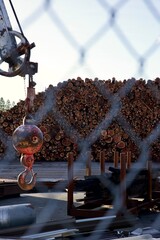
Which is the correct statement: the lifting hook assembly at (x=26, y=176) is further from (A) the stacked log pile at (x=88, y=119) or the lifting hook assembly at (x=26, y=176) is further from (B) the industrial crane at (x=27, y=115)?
(A) the stacked log pile at (x=88, y=119)

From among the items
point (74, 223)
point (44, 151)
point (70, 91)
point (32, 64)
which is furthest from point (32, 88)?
point (44, 151)

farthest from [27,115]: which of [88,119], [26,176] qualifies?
[88,119]

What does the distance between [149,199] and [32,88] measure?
2075 mm

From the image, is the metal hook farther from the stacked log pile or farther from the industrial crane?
the stacked log pile

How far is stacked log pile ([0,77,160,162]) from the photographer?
5082 mm

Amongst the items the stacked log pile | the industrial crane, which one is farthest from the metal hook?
the stacked log pile

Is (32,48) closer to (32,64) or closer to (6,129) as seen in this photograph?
(32,64)

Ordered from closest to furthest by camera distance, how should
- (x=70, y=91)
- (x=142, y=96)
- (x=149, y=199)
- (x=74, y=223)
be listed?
(x=74, y=223) → (x=149, y=199) → (x=142, y=96) → (x=70, y=91)

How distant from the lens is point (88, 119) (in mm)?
5852

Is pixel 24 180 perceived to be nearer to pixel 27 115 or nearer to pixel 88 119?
pixel 27 115

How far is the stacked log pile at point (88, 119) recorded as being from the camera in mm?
5082

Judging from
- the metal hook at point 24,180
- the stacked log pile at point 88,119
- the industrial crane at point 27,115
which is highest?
the stacked log pile at point 88,119

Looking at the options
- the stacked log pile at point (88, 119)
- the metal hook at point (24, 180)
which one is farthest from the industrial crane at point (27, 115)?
the stacked log pile at point (88, 119)

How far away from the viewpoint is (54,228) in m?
2.00
